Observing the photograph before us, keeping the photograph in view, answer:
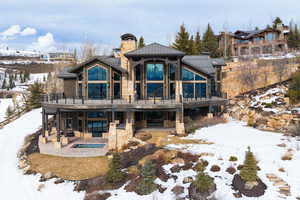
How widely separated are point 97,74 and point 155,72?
588cm

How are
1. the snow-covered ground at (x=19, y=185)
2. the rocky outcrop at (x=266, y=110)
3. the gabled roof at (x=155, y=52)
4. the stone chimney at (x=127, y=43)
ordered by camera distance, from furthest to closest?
the stone chimney at (x=127, y=43) → the gabled roof at (x=155, y=52) → the rocky outcrop at (x=266, y=110) → the snow-covered ground at (x=19, y=185)

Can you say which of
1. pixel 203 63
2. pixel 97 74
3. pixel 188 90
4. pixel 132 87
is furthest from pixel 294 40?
pixel 97 74

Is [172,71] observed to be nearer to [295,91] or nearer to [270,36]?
[295,91]

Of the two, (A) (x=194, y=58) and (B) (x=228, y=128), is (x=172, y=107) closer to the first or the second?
(B) (x=228, y=128)

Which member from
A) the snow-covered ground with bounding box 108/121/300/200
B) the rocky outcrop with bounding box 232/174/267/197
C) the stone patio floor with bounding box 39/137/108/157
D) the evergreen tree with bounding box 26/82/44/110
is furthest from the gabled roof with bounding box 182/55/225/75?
the evergreen tree with bounding box 26/82/44/110

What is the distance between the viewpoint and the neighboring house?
42.4 meters

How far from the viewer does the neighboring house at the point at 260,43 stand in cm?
4238

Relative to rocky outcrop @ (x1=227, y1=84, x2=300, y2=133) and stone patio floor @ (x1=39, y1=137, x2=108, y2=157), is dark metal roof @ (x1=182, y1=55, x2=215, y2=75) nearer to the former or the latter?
rocky outcrop @ (x1=227, y1=84, x2=300, y2=133)

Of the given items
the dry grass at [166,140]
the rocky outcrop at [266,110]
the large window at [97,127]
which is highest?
the rocky outcrop at [266,110]

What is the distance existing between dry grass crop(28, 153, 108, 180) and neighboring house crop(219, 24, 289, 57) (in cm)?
3599

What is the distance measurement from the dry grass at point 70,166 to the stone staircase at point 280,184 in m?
9.51

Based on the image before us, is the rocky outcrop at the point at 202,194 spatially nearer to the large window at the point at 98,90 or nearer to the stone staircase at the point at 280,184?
the stone staircase at the point at 280,184

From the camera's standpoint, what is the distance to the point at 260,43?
43.8m

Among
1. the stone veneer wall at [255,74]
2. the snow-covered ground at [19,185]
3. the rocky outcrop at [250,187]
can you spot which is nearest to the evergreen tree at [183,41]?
the stone veneer wall at [255,74]
